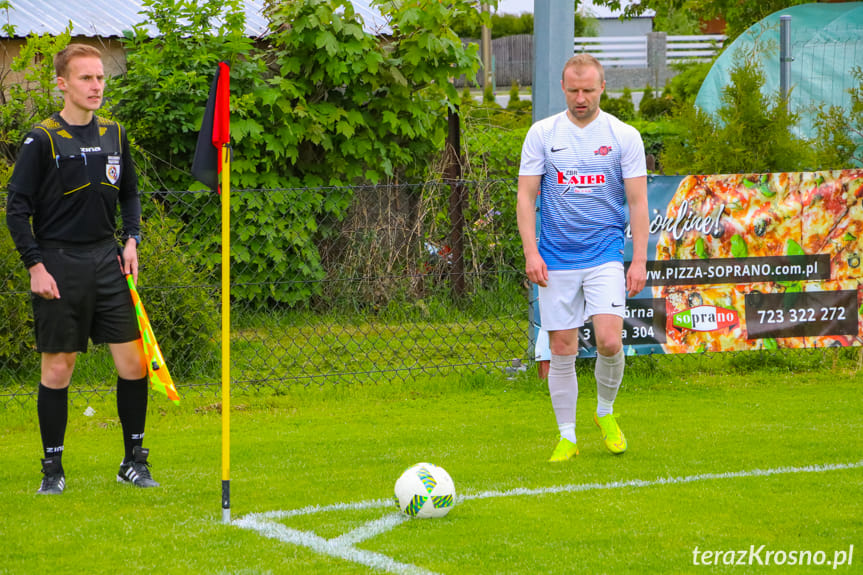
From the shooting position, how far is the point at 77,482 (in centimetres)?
536

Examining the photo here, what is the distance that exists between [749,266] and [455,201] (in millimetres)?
2549

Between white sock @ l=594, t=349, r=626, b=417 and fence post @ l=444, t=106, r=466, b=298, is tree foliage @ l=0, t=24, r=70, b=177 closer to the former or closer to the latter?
fence post @ l=444, t=106, r=466, b=298

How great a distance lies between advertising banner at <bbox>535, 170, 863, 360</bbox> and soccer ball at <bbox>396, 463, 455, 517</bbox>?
342cm

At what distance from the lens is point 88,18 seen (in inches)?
495

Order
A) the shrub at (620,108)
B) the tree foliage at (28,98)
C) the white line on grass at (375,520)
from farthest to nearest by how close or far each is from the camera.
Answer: the shrub at (620,108)
the tree foliage at (28,98)
the white line on grass at (375,520)

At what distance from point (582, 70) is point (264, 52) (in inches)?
228

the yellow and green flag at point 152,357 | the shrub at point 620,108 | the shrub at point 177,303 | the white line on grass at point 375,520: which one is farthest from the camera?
the shrub at point 620,108

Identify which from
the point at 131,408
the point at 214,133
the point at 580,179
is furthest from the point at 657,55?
the point at 214,133

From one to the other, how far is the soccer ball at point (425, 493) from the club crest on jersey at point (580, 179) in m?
1.83

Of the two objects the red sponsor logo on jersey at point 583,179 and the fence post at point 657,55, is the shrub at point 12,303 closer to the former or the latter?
the red sponsor logo on jersey at point 583,179

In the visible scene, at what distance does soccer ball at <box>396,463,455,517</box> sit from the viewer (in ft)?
14.7

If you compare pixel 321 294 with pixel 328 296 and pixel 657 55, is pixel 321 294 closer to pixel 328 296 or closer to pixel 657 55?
pixel 328 296

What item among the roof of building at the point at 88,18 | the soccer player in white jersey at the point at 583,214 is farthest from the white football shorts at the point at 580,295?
the roof of building at the point at 88,18

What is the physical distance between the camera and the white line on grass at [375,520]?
3.97 metres
